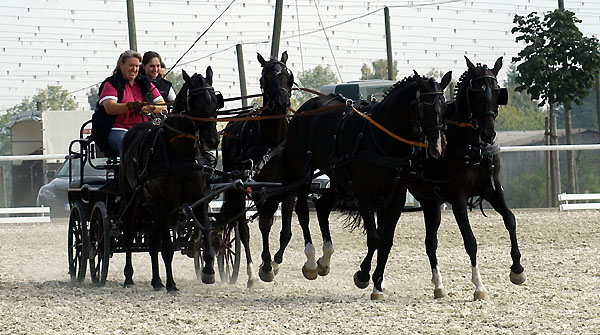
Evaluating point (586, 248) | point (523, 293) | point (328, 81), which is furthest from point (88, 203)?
point (328, 81)

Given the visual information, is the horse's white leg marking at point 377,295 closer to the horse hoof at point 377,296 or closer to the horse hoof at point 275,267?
the horse hoof at point 377,296

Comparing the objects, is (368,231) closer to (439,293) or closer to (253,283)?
(439,293)

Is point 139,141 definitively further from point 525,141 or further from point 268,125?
point 525,141

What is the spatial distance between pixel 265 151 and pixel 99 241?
200 centimetres

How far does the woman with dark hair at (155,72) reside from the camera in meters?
11.9

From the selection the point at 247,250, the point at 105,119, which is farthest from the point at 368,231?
the point at 105,119

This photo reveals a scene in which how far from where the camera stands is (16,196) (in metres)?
28.2

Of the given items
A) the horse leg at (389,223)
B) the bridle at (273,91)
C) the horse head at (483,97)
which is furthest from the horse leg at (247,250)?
the horse head at (483,97)

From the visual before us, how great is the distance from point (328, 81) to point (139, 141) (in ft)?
227

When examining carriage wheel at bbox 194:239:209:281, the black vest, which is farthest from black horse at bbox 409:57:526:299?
the black vest

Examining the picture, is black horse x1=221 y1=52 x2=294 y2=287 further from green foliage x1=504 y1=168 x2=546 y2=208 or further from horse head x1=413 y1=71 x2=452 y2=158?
green foliage x1=504 y1=168 x2=546 y2=208

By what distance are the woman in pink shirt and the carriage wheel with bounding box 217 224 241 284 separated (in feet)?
5.24

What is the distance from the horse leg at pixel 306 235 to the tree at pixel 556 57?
12.5m

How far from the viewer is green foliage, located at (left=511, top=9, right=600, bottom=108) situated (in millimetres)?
23094
